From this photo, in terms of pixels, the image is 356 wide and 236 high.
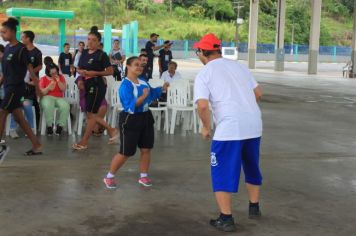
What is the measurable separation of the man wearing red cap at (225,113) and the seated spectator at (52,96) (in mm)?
4429

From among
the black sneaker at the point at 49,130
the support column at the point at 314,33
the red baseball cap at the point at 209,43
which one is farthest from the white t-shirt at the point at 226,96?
the support column at the point at 314,33

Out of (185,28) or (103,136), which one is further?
(185,28)

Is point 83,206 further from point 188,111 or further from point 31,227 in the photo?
point 188,111

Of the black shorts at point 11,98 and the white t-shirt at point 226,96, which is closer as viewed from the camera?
the white t-shirt at point 226,96

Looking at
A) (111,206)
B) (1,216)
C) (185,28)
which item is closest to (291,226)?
(111,206)

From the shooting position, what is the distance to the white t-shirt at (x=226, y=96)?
4.20 metres

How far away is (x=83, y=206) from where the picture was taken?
489 cm

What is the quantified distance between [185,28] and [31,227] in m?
58.8

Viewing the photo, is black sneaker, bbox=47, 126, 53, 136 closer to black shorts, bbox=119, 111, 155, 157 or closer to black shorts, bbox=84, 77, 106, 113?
black shorts, bbox=84, 77, 106, 113

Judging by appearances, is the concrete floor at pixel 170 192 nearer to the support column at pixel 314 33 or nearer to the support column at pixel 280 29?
the support column at pixel 314 33

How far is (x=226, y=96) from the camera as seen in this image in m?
4.21

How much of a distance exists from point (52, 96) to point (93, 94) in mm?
1444

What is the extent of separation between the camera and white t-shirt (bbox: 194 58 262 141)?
4199 millimetres

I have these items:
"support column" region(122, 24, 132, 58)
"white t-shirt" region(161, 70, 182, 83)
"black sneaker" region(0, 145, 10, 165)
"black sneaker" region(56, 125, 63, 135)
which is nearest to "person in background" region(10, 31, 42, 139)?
"black sneaker" region(56, 125, 63, 135)
